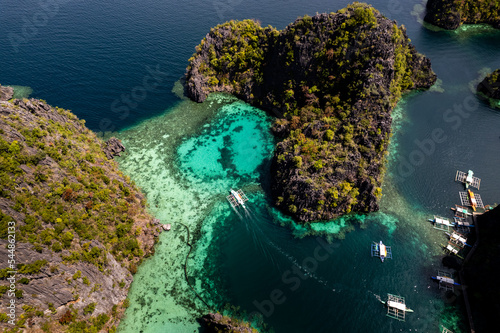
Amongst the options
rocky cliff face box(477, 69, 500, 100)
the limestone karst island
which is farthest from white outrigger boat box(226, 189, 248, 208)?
rocky cliff face box(477, 69, 500, 100)

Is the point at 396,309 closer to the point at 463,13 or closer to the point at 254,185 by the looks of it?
the point at 254,185

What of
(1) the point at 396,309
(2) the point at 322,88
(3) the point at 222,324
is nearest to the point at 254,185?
(3) the point at 222,324

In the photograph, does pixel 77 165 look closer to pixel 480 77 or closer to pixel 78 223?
pixel 78 223

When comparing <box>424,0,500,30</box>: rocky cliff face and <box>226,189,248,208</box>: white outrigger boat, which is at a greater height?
<box>424,0,500,30</box>: rocky cliff face

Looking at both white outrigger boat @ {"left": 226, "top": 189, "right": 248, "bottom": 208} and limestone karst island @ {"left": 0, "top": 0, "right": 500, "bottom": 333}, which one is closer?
limestone karst island @ {"left": 0, "top": 0, "right": 500, "bottom": 333}

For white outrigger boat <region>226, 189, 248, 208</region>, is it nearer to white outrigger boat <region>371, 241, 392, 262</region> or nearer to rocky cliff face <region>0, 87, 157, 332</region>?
rocky cliff face <region>0, 87, 157, 332</region>

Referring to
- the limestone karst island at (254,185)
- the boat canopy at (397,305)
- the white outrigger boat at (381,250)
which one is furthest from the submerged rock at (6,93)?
the boat canopy at (397,305)
